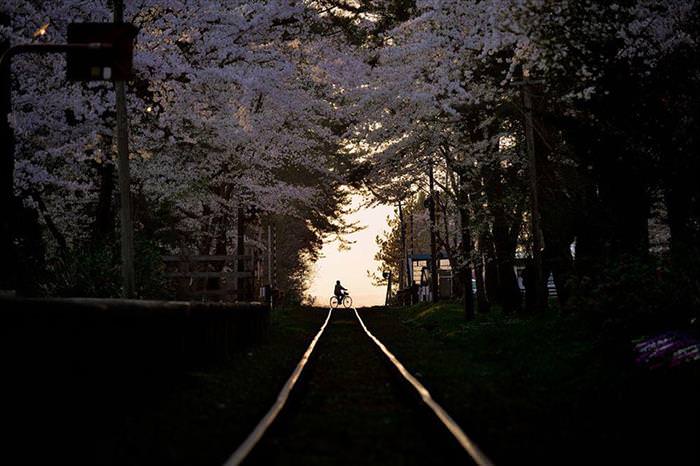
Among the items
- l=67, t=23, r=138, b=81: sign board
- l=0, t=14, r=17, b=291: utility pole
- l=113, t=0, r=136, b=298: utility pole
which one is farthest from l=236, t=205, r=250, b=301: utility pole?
l=67, t=23, r=138, b=81: sign board

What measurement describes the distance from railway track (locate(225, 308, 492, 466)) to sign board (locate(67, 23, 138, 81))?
19.4ft

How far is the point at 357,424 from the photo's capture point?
9.12 meters

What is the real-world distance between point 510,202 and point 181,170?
11439 mm

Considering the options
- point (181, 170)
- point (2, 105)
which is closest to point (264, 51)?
point (181, 170)

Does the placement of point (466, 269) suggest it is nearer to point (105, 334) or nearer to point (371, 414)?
point (371, 414)

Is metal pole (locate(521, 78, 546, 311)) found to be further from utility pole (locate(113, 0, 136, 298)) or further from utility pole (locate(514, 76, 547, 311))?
utility pole (locate(113, 0, 136, 298))

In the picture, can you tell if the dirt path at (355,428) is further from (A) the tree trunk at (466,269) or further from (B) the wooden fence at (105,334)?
(A) the tree trunk at (466,269)

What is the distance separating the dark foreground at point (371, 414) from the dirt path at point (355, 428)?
0.02m

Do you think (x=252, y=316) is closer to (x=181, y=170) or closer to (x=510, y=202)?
(x=510, y=202)

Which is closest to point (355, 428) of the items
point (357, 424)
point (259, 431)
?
point (357, 424)

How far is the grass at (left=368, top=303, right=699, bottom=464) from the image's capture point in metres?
7.62

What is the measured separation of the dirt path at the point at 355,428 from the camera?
732 centimetres

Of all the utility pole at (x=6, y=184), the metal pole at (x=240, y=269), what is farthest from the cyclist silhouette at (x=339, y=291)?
the utility pole at (x=6, y=184)

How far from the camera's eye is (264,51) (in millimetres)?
27812
